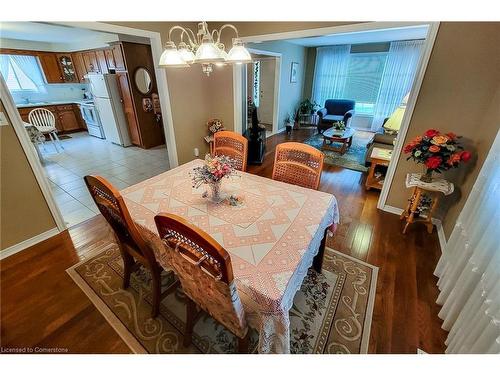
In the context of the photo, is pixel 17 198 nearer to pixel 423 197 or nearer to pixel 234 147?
pixel 234 147

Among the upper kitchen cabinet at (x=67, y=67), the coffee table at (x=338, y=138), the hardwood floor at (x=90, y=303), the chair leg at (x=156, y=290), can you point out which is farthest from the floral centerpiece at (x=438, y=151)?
the upper kitchen cabinet at (x=67, y=67)

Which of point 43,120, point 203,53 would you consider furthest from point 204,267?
point 43,120

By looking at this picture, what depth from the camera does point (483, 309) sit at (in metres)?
1.07

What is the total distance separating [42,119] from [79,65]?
197 centimetres

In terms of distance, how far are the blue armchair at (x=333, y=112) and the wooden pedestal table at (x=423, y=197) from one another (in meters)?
3.90

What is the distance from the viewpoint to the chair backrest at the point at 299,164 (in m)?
1.75

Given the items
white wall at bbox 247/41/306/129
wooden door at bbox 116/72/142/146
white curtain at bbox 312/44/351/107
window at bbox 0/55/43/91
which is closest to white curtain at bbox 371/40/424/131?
white curtain at bbox 312/44/351/107

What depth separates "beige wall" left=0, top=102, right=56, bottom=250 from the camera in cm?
188

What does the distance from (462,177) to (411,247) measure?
0.82m

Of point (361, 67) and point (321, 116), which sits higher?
point (361, 67)

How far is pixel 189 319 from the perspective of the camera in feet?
4.22

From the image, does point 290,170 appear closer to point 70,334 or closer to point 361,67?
point 70,334
